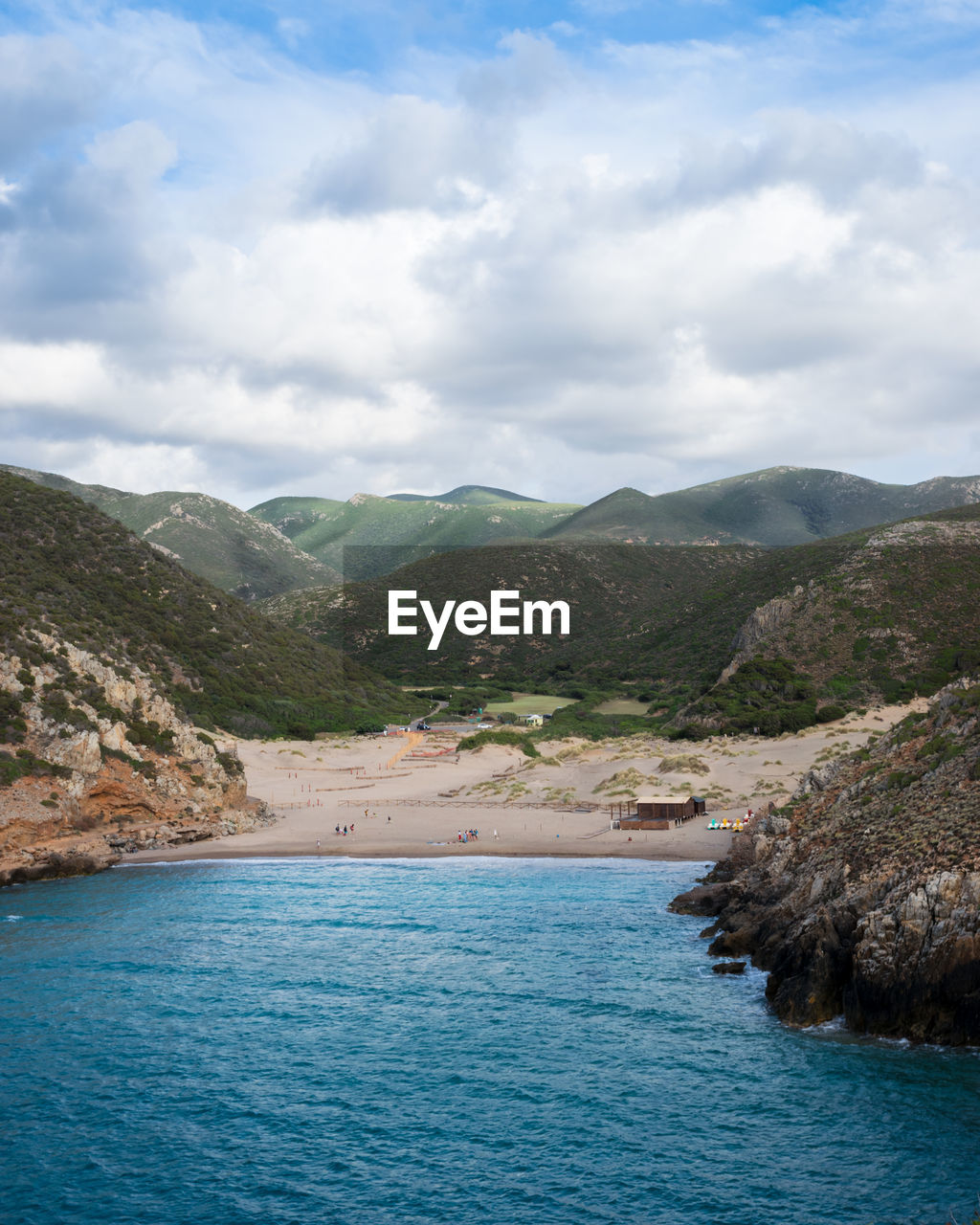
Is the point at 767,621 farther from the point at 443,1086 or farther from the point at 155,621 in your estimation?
the point at 443,1086

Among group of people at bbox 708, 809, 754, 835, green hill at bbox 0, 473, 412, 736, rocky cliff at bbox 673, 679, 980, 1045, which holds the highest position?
green hill at bbox 0, 473, 412, 736

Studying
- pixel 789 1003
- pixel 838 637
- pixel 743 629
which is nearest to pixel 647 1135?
pixel 789 1003

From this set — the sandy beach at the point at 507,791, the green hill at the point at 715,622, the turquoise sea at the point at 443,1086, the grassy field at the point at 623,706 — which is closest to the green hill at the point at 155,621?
the sandy beach at the point at 507,791

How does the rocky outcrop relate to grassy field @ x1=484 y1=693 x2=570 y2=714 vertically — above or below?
above

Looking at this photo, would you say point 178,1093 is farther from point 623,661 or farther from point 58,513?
point 623,661

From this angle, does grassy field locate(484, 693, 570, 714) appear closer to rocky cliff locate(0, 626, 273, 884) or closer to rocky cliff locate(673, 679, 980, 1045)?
rocky cliff locate(0, 626, 273, 884)

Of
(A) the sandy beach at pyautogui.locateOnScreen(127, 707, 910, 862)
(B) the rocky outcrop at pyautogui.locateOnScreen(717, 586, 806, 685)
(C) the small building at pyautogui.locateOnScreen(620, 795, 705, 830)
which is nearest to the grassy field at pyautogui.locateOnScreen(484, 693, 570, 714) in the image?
(B) the rocky outcrop at pyautogui.locateOnScreen(717, 586, 806, 685)

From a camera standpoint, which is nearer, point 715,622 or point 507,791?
point 507,791

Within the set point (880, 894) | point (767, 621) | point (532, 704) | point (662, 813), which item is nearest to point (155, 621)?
point (662, 813)
